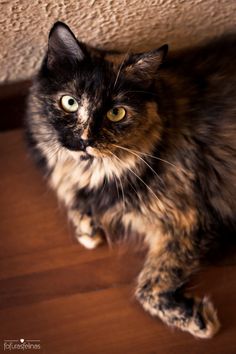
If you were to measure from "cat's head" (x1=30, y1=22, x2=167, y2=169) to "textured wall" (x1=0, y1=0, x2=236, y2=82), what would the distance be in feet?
0.49

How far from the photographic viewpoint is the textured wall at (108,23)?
1.13 meters

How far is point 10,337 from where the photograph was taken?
129 centimetres

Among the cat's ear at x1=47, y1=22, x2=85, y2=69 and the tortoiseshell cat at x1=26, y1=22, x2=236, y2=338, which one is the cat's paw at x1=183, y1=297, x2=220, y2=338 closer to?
the tortoiseshell cat at x1=26, y1=22, x2=236, y2=338

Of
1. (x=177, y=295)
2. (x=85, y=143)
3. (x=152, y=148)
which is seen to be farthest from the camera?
(x=177, y=295)

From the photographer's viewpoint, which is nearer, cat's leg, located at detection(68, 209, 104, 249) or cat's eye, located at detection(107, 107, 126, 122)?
cat's eye, located at detection(107, 107, 126, 122)

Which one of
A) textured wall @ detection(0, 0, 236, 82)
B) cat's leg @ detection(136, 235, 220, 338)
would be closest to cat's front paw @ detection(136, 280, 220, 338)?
cat's leg @ detection(136, 235, 220, 338)

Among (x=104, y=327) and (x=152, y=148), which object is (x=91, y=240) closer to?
(x=104, y=327)

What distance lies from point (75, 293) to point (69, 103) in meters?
0.59

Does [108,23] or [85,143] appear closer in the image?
[85,143]

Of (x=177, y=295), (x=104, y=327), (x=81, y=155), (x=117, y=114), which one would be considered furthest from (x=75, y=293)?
(x=117, y=114)

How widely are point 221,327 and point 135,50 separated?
82 centimetres

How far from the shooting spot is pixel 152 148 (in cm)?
113

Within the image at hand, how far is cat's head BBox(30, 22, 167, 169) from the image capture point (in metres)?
1.00

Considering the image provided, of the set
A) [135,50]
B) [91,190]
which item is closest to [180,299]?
[91,190]
